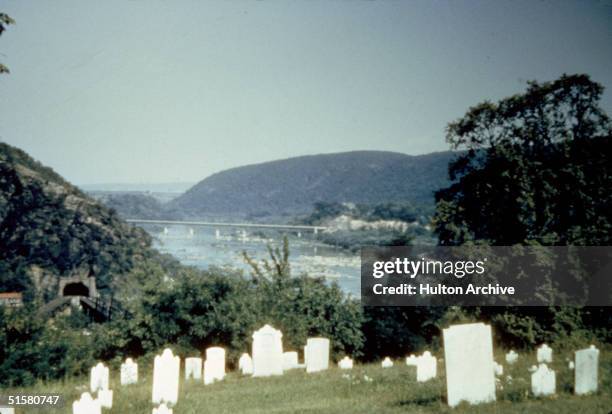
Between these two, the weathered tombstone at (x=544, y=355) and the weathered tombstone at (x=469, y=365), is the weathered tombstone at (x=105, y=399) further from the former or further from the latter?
the weathered tombstone at (x=544, y=355)

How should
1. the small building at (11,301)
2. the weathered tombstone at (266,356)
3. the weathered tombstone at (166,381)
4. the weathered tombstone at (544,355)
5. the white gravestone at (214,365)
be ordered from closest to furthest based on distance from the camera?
1. the weathered tombstone at (166,381)
2. the weathered tombstone at (544,355)
3. the white gravestone at (214,365)
4. the weathered tombstone at (266,356)
5. the small building at (11,301)

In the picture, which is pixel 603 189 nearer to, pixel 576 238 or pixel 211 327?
pixel 576 238

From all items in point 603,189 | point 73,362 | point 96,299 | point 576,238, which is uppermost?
point 603,189

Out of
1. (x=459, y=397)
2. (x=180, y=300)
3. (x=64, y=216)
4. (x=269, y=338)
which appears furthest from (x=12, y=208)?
(x=459, y=397)

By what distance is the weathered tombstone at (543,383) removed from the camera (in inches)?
285

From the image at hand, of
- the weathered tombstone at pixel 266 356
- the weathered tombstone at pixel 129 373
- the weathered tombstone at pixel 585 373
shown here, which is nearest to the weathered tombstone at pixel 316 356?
the weathered tombstone at pixel 266 356

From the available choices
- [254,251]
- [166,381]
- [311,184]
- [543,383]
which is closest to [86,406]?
[166,381]

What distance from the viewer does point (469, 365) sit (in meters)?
7.21

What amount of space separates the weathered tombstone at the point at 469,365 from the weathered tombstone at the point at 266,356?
655 cm

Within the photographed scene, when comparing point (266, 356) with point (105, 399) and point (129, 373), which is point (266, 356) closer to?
point (129, 373)

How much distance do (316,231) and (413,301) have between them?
44.2m

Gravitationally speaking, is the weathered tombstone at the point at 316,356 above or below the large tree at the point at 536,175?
below

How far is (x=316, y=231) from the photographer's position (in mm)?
70625

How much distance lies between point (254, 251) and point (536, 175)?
4520 centimetres
